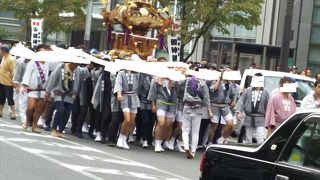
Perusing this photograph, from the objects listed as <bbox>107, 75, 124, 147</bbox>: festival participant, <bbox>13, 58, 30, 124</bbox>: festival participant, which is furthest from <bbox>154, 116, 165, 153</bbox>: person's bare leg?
<bbox>13, 58, 30, 124</bbox>: festival participant

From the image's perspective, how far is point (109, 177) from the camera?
940 cm

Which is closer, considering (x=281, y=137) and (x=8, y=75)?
(x=281, y=137)

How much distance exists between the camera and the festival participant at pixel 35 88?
1407cm

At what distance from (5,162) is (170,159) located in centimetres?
363

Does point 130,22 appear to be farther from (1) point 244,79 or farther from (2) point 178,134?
(2) point 178,134

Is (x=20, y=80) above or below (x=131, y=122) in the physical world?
above

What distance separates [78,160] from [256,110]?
3989 mm

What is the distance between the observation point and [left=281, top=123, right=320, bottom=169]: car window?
16.3 feet

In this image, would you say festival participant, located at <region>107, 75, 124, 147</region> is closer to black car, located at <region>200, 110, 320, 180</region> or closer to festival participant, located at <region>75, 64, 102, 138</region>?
festival participant, located at <region>75, 64, 102, 138</region>

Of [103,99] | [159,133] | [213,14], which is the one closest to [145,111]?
[159,133]

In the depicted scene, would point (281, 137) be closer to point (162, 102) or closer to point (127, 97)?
point (162, 102)

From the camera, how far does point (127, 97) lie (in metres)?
12.8

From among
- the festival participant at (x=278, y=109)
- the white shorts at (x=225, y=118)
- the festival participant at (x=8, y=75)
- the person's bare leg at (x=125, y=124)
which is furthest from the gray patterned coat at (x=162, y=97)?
the festival participant at (x=8, y=75)

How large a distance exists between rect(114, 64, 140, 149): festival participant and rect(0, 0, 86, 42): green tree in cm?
2502
